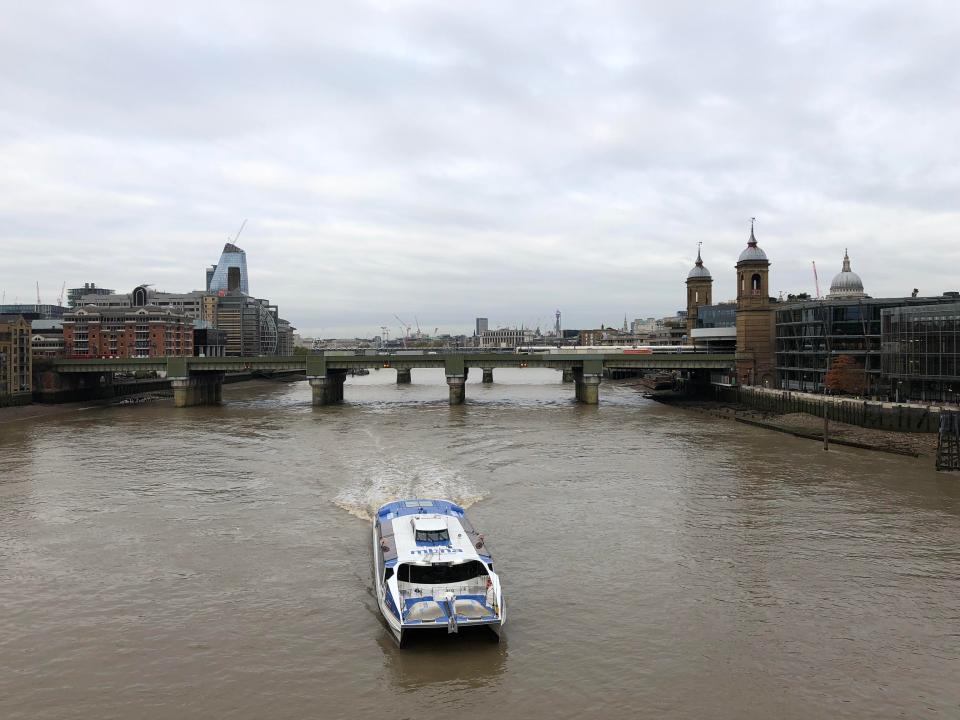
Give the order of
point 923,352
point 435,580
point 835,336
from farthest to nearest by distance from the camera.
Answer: point 835,336, point 923,352, point 435,580

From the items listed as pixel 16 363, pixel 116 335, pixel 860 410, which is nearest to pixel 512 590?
pixel 860 410

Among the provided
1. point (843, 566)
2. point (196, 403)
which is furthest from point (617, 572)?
point (196, 403)

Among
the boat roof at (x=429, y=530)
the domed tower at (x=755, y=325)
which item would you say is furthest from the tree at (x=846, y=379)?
the boat roof at (x=429, y=530)

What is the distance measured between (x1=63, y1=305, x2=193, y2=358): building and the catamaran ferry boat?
178720 mm

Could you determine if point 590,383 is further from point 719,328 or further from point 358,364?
point 719,328

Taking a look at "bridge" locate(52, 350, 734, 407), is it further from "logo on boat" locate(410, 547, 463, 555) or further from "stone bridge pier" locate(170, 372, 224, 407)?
"logo on boat" locate(410, 547, 463, 555)

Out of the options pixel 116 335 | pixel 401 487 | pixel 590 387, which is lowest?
pixel 401 487

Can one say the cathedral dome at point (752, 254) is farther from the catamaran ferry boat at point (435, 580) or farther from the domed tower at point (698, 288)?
the catamaran ferry boat at point (435, 580)

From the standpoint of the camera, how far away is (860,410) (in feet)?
251

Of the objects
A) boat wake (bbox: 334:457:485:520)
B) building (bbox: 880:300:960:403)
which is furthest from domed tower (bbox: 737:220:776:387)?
boat wake (bbox: 334:457:485:520)

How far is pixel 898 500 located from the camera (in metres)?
46.4

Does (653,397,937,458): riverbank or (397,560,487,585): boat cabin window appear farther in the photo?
(653,397,937,458): riverbank

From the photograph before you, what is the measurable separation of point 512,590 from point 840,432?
184 ft

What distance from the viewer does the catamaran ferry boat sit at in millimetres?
24203
